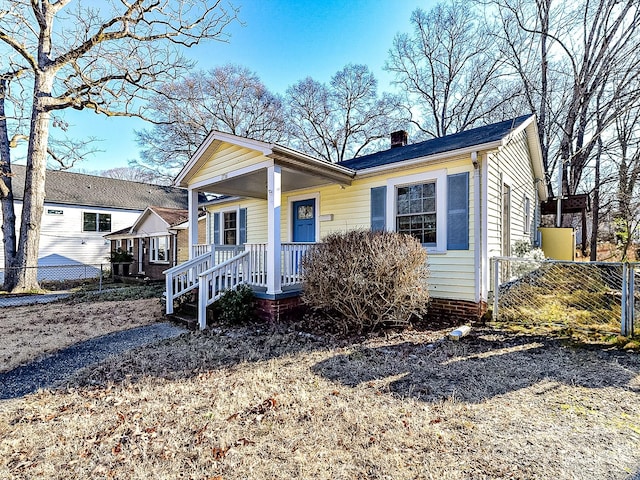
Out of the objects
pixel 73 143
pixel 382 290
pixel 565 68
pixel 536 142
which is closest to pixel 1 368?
pixel 382 290

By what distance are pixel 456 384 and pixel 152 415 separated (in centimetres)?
299

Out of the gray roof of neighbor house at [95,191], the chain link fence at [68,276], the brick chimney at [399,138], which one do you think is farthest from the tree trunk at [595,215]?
the gray roof of neighbor house at [95,191]

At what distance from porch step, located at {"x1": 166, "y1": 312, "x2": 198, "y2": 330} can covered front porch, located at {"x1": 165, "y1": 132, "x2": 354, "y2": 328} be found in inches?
8.1

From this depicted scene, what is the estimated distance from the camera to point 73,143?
1448 centimetres

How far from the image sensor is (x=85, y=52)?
11.7 m

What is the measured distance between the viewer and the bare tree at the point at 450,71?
62.1 feet

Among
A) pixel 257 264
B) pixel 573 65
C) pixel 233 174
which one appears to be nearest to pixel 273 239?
pixel 257 264

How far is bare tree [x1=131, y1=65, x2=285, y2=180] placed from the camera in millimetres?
21625

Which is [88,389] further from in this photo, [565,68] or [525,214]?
[565,68]

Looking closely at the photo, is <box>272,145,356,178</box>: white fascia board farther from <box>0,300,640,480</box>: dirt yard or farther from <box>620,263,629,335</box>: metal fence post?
<box>620,263,629,335</box>: metal fence post

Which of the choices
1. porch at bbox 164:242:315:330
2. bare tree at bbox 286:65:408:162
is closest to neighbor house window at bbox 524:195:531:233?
porch at bbox 164:242:315:330

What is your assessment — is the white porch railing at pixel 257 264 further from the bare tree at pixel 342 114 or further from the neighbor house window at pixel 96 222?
the neighbor house window at pixel 96 222

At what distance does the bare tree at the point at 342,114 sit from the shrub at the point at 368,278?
18.5 meters

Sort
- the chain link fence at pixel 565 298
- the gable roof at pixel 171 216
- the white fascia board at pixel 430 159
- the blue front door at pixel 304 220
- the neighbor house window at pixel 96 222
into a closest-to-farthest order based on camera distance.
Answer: the chain link fence at pixel 565 298
the white fascia board at pixel 430 159
the blue front door at pixel 304 220
the gable roof at pixel 171 216
the neighbor house window at pixel 96 222
